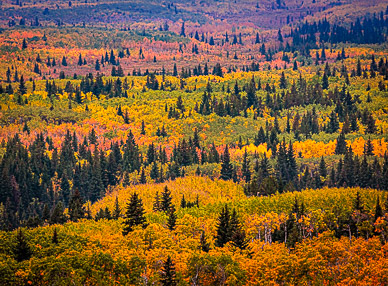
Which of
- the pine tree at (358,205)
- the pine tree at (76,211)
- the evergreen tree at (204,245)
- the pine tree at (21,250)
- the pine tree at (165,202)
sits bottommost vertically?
the pine tree at (76,211)

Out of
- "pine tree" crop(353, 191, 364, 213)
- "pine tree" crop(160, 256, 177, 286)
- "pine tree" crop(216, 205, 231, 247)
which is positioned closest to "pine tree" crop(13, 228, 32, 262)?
"pine tree" crop(160, 256, 177, 286)

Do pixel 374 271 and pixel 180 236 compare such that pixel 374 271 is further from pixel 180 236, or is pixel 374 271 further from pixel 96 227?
pixel 96 227

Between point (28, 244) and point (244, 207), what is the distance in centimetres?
5913

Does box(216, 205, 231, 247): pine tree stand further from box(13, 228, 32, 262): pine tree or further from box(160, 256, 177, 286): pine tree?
box(13, 228, 32, 262): pine tree

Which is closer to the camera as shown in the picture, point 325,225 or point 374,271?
point 374,271

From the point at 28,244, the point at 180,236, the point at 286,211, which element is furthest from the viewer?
the point at 286,211

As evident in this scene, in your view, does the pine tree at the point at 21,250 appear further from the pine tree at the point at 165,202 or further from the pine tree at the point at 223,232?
the pine tree at the point at 165,202

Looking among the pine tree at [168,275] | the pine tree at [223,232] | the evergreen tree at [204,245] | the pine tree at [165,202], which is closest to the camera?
the pine tree at [168,275]

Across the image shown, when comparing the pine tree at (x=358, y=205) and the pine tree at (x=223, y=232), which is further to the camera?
the pine tree at (x=358, y=205)

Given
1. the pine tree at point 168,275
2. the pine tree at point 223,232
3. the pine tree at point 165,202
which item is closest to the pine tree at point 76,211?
the pine tree at point 165,202

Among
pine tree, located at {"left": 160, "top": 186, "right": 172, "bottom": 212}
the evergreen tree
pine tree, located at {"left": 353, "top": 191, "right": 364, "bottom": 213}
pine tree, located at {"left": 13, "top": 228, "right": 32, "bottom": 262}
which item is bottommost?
pine tree, located at {"left": 160, "top": 186, "right": 172, "bottom": 212}

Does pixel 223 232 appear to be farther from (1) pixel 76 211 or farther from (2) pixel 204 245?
(1) pixel 76 211

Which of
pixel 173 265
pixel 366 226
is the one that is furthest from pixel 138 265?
pixel 366 226

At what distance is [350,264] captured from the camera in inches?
4542
